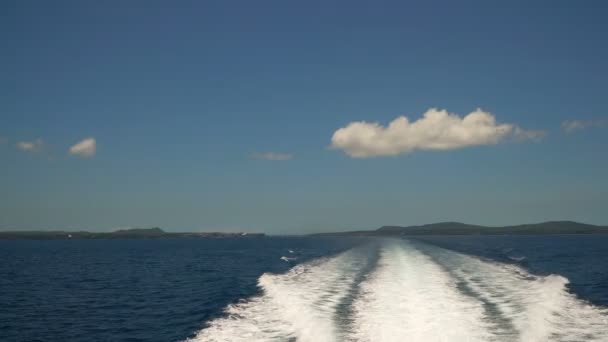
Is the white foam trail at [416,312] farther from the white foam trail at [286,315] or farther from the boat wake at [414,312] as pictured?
the white foam trail at [286,315]

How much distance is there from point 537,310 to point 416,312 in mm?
5439

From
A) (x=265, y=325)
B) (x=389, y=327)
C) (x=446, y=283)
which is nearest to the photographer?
(x=389, y=327)

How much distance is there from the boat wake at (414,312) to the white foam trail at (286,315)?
0.13ft

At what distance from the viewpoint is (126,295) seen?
31.6 metres

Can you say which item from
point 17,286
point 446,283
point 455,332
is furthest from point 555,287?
point 17,286

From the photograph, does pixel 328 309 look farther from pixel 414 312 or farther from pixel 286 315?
pixel 414 312

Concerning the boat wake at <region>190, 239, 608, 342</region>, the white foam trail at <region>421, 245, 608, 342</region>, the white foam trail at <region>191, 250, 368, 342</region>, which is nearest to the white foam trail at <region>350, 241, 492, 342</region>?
the boat wake at <region>190, 239, 608, 342</region>

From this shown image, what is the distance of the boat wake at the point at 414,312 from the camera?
16.0 meters

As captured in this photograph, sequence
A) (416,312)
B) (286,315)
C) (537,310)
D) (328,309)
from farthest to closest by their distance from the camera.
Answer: (328,309), (286,315), (416,312), (537,310)

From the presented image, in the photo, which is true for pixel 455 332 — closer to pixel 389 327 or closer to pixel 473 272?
pixel 389 327

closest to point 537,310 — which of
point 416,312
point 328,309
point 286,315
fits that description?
point 416,312

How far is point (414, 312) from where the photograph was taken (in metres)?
19.5

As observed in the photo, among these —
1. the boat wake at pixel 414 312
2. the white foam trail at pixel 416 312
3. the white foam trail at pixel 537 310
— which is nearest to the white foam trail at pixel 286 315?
the boat wake at pixel 414 312

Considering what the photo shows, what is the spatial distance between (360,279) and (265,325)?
49.0 feet
